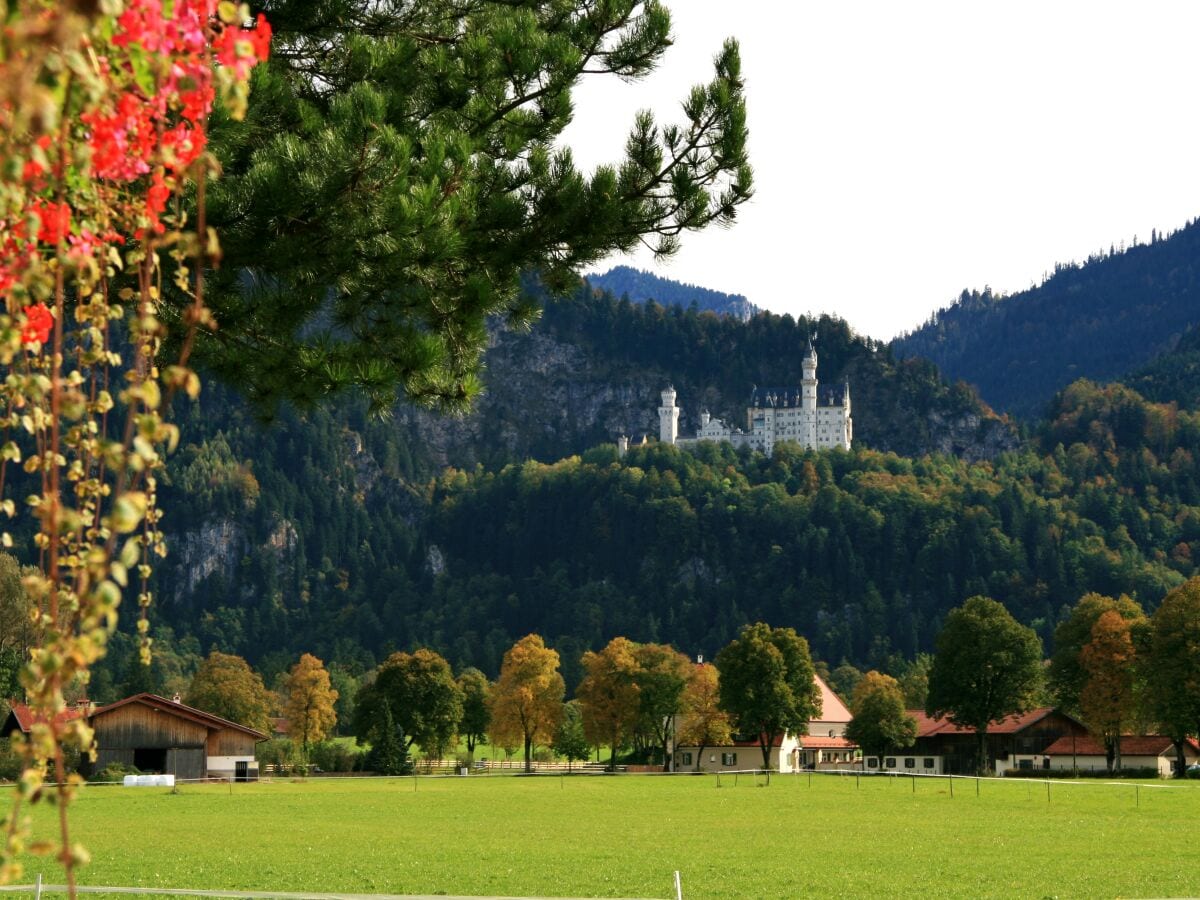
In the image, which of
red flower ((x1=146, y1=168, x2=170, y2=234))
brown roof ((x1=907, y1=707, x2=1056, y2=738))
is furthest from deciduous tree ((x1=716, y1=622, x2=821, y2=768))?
red flower ((x1=146, y1=168, x2=170, y2=234))

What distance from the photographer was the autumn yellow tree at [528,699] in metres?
93.7

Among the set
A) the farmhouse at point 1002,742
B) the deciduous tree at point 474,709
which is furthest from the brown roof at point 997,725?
the deciduous tree at point 474,709

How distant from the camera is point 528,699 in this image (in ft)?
307

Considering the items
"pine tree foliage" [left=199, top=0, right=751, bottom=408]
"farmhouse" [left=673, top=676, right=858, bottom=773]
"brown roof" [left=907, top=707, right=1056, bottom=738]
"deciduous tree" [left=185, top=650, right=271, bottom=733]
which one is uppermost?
"pine tree foliage" [left=199, top=0, right=751, bottom=408]

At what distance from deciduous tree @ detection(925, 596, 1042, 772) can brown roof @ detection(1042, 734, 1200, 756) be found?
5.24m

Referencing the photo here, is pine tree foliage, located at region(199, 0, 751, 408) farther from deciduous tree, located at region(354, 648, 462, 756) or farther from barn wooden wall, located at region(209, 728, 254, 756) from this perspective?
deciduous tree, located at region(354, 648, 462, 756)

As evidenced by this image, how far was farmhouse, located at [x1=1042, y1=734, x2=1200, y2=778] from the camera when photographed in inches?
3546

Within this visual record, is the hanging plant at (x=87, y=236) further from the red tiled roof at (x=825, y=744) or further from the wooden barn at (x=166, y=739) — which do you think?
the red tiled roof at (x=825, y=744)

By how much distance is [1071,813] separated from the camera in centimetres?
4772

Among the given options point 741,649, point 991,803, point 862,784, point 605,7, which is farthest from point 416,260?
point 741,649

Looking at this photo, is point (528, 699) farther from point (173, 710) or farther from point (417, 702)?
point (173, 710)

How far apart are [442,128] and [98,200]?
803 cm

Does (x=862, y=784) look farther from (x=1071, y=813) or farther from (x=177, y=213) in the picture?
(x=177, y=213)

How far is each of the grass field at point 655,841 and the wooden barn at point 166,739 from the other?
49.3 feet
